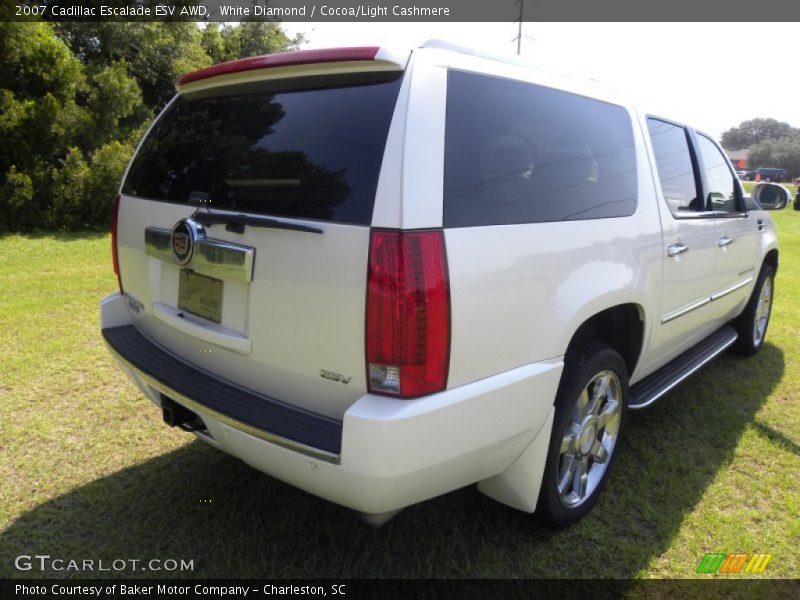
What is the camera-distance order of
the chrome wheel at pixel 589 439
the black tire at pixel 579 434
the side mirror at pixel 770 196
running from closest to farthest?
the black tire at pixel 579 434 → the chrome wheel at pixel 589 439 → the side mirror at pixel 770 196

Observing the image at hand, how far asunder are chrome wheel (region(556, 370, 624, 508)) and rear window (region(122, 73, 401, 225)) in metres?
1.41

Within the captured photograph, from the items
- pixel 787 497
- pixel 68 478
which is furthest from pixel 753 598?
pixel 68 478

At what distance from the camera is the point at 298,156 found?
197 centimetres

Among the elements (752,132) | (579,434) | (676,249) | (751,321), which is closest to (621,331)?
(676,249)

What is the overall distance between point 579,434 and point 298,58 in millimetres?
1923

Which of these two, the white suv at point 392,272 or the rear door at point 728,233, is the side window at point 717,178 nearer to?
the rear door at point 728,233

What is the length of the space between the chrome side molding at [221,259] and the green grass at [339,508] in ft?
3.83

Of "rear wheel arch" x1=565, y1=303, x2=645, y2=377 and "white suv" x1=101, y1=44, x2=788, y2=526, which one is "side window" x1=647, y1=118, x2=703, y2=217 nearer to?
"white suv" x1=101, y1=44, x2=788, y2=526

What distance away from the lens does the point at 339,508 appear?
2.62 meters

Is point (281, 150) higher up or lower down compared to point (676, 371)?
higher up

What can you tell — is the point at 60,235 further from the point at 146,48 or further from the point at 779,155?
the point at 779,155

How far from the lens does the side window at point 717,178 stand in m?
3.66

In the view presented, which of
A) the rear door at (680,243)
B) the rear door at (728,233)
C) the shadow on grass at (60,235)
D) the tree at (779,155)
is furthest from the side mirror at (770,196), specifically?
the tree at (779,155)

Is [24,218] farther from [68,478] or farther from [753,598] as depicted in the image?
[753,598]
